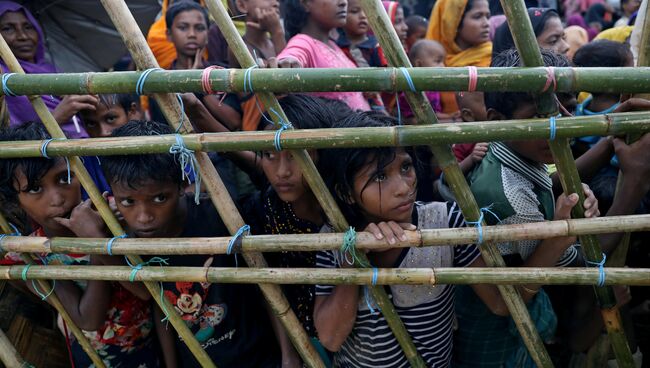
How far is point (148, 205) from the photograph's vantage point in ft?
6.07

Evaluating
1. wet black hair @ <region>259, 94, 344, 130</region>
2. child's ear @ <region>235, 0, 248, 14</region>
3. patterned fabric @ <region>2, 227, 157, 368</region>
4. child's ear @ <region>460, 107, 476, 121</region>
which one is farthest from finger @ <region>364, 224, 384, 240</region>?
child's ear @ <region>235, 0, 248, 14</region>

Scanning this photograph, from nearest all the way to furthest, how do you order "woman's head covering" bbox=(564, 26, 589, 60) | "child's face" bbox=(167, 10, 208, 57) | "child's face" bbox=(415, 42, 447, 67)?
"child's face" bbox=(167, 10, 208, 57), "child's face" bbox=(415, 42, 447, 67), "woman's head covering" bbox=(564, 26, 589, 60)

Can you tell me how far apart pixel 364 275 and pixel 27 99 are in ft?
6.71

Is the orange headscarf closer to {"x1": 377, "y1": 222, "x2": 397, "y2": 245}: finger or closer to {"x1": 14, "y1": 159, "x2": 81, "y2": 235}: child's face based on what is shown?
{"x1": 377, "y1": 222, "x2": 397, "y2": 245}: finger

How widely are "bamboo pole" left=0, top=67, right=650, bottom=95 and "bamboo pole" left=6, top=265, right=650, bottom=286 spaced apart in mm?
496

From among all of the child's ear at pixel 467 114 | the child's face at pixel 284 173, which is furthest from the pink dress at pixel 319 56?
the child's face at pixel 284 173

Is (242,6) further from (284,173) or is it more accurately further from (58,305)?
(58,305)

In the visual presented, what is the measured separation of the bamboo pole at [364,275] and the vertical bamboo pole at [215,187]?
102mm

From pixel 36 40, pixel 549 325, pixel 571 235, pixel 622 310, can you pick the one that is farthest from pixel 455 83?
pixel 36 40

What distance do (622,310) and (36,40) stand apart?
10.5ft

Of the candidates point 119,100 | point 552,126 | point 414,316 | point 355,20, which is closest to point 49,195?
point 119,100

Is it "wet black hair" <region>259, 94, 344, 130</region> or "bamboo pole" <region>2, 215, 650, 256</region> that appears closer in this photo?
"bamboo pole" <region>2, 215, 650, 256</region>

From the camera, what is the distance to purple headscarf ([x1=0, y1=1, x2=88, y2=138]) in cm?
273

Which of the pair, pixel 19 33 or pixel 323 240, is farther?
pixel 19 33
